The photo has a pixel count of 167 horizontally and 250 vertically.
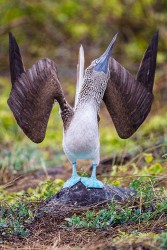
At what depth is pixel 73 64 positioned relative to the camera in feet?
47.1

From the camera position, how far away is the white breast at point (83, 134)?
5020 mm

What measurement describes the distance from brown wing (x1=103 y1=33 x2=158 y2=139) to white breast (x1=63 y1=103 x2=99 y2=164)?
0.99 ft

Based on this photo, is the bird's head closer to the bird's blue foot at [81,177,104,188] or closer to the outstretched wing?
the outstretched wing

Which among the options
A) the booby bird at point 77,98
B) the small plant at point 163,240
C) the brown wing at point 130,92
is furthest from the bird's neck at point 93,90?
the small plant at point 163,240

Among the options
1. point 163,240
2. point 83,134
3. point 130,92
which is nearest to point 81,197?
point 83,134

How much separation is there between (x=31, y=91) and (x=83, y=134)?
0.58m

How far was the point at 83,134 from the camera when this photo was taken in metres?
5.01

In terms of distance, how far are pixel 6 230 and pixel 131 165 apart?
11.1 feet

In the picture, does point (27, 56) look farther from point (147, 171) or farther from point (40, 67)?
point (40, 67)

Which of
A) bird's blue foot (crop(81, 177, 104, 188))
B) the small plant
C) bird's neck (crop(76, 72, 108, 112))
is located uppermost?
bird's neck (crop(76, 72, 108, 112))

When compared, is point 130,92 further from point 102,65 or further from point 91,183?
point 91,183

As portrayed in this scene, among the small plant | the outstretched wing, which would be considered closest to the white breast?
the outstretched wing

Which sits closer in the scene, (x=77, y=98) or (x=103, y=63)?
(x=103, y=63)

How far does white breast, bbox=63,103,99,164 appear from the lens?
5.02 m
